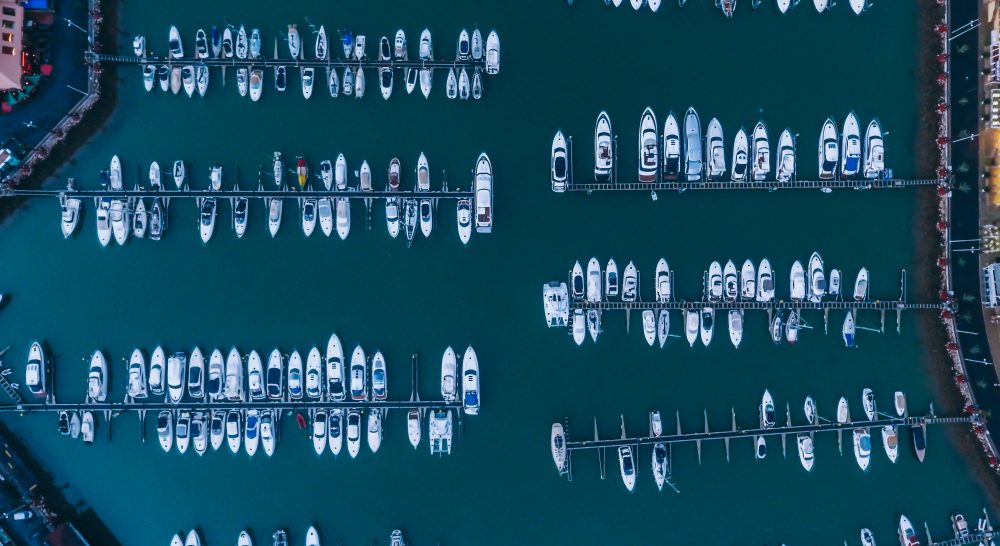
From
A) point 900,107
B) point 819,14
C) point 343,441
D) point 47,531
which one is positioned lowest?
point 47,531

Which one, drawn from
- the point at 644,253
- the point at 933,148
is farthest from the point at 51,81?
the point at 933,148

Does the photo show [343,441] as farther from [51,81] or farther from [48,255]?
[51,81]

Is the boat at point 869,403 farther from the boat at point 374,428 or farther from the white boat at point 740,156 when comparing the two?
the boat at point 374,428

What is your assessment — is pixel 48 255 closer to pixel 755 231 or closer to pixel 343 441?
pixel 343 441

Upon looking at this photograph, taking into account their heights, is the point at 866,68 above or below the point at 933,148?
above

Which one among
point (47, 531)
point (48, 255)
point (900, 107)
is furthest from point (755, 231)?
point (47, 531)
